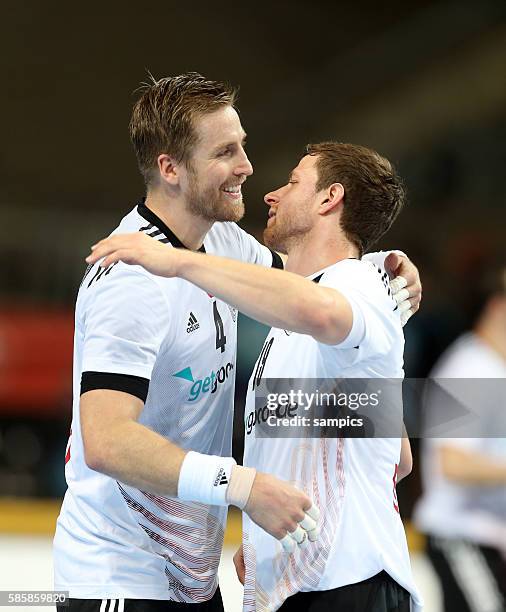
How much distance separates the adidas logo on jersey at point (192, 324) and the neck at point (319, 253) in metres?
0.36

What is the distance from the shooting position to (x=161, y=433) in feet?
10.8

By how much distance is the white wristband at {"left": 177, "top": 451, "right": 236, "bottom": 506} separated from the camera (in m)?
2.78

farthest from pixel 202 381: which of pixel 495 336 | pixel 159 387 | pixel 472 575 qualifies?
pixel 472 575

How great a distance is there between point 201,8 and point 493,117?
4802 millimetres

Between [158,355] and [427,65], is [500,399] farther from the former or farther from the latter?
[427,65]

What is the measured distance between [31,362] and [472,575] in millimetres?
4956

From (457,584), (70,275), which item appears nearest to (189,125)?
(457,584)

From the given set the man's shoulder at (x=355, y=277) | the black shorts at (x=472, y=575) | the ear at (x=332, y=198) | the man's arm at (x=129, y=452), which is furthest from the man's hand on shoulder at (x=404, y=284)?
the black shorts at (x=472, y=575)

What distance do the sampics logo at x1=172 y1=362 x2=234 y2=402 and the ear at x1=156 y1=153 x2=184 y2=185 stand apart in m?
0.61

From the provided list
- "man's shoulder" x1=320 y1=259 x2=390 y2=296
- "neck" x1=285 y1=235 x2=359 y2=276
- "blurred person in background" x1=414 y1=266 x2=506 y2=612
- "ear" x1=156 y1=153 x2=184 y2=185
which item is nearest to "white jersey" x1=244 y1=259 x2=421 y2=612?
"man's shoulder" x1=320 y1=259 x2=390 y2=296

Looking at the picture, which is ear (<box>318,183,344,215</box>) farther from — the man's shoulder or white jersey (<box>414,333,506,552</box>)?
white jersey (<box>414,333,506,552</box>)

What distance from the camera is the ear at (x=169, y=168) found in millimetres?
3396

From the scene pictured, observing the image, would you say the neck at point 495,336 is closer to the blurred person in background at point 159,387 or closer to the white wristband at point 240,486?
the blurred person in background at point 159,387

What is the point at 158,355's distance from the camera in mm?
3207
